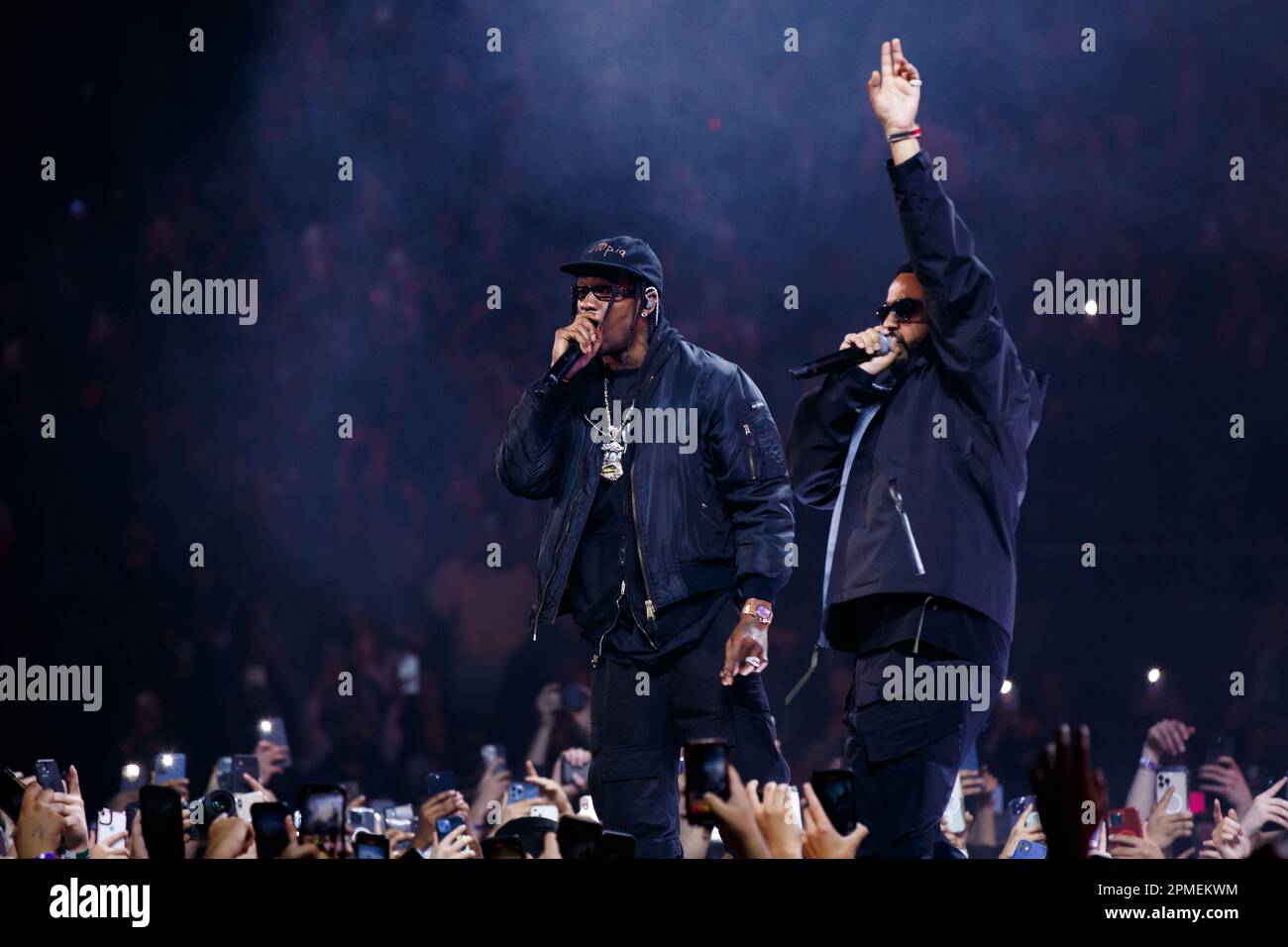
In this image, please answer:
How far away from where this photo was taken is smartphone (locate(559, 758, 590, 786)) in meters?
4.91

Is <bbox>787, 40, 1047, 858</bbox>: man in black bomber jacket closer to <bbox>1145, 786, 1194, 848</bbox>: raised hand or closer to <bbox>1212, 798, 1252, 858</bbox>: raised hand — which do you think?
<bbox>1212, 798, 1252, 858</bbox>: raised hand

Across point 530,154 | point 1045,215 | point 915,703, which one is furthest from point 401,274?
point 915,703

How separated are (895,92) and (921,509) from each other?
0.85 meters

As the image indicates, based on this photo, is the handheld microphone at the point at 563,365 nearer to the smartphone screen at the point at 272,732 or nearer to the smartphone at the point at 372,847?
the smartphone at the point at 372,847

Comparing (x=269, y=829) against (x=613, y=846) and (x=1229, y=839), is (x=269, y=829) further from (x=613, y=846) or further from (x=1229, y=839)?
(x=1229, y=839)

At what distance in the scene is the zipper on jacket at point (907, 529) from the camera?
311 centimetres

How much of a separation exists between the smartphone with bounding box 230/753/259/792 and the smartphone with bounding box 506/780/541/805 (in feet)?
2.92

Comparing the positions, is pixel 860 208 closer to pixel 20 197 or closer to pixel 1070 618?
pixel 1070 618

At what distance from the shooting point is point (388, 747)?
5773 millimetres

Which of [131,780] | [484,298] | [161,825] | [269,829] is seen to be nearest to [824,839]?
[269,829]

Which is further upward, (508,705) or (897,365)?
(897,365)
